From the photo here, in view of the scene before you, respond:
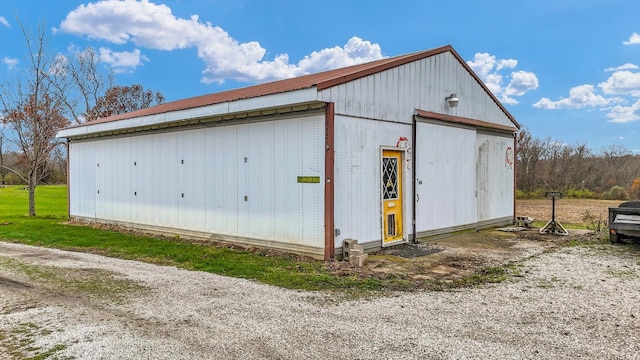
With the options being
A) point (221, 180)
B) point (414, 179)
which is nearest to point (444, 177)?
point (414, 179)

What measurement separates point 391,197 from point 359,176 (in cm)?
122

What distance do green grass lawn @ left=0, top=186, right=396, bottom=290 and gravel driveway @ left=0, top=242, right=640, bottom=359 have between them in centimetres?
46

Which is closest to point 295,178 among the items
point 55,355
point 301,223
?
point 301,223

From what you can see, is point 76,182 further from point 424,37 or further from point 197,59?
point 424,37

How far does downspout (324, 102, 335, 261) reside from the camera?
7.13 m

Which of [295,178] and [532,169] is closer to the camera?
[295,178]

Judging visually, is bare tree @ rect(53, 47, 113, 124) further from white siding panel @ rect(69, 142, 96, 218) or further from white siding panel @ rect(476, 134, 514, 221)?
white siding panel @ rect(476, 134, 514, 221)

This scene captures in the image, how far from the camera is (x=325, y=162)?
721 centimetres

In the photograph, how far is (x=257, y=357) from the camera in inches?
131

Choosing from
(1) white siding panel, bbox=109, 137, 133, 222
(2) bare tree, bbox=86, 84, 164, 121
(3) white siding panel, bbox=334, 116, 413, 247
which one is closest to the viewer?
(3) white siding panel, bbox=334, 116, 413, 247

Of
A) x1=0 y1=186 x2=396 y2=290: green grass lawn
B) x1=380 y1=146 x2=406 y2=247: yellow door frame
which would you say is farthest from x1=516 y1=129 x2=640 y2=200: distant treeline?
x1=0 y1=186 x2=396 y2=290: green grass lawn

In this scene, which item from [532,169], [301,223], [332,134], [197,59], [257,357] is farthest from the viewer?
[532,169]

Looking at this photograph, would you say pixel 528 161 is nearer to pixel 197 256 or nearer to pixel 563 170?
pixel 563 170

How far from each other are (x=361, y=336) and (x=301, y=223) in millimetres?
3937
